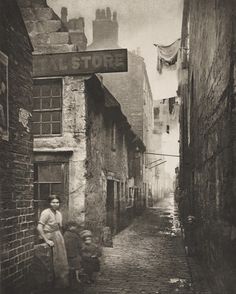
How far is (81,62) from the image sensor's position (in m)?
8.25

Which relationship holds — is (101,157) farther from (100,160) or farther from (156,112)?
(156,112)

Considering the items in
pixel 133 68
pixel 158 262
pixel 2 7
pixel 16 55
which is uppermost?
pixel 133 68

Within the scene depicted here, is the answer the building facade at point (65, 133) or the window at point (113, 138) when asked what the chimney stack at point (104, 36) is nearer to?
the building facade at point (65, 133)

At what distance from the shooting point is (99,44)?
13453 mm

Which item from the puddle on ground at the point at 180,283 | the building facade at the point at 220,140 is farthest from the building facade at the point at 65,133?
the building facade at the point at 220,140

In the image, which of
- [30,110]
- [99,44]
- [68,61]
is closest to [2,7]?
[30,110]

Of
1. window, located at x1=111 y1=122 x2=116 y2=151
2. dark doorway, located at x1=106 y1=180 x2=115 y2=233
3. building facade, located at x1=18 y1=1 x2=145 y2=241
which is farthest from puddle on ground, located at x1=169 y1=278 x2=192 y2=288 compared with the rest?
window, located at x1=111 y1=122 x2=116 y2=151

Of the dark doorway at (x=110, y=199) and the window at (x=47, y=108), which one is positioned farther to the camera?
the dark doorway at (x=110, y=199)

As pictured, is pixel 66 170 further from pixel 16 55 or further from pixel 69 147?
pixel 16 55

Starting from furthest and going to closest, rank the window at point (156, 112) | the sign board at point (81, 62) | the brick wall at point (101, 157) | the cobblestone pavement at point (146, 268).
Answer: the window at point (156, 112) < the brick wall at point (101, 157) < the sign board at point (81, 62) < the cobblestone pavement at point (146, 268)

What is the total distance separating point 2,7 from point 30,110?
1.80 metres

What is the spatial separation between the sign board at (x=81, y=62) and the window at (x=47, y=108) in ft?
2.30

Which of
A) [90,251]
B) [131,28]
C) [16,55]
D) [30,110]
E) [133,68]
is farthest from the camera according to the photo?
[133,68]

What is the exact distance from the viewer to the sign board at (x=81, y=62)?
24.3 feet
